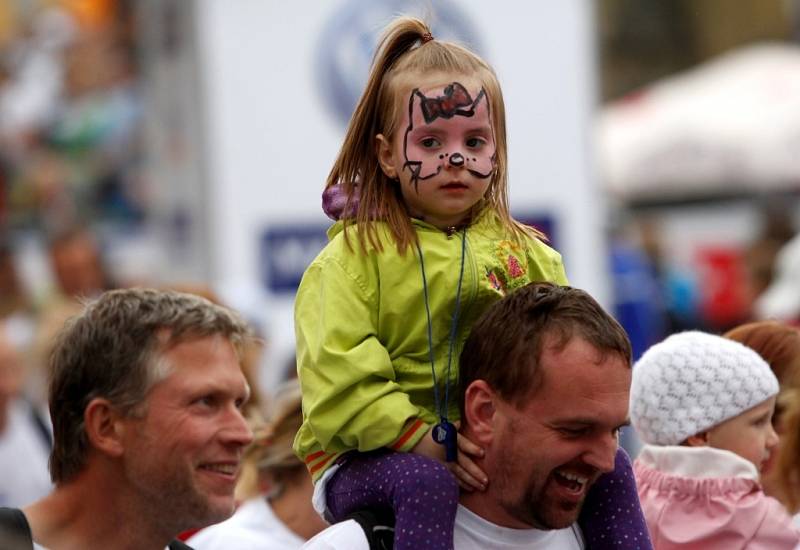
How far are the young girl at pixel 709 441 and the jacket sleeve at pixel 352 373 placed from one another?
83 centimetres

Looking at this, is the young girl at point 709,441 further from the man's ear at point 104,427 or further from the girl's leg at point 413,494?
the man's ear at point 104,427

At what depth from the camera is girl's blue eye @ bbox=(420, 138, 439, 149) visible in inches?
132

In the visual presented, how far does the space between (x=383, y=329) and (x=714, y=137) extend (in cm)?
1555

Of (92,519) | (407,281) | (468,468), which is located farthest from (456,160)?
(92,519)

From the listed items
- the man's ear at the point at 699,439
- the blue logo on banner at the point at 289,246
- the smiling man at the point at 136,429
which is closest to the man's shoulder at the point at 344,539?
the smiling man at the point at 136,429

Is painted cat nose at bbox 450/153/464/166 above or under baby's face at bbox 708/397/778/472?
above

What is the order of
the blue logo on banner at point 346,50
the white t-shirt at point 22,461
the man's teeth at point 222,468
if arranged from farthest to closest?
the blue logo on banner at point 346,50, the white t-shirt at point 22,461, the man's teeth at point 222,468

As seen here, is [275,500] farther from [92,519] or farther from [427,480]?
[427,480]

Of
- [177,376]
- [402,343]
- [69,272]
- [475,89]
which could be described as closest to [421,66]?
[475,89]

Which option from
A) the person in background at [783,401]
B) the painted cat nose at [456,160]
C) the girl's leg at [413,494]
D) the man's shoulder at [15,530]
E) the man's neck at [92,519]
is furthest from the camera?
the person in background at [783,401]

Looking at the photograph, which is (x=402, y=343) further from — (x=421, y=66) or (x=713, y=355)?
(x=713, y=355)

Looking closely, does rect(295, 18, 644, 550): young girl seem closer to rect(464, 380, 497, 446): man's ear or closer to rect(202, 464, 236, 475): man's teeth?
rect(464, 380, 497, 446): man's ear

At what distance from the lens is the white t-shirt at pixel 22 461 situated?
23.3 feet

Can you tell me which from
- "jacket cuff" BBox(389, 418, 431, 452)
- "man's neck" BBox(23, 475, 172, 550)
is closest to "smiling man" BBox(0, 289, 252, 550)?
A: "man's neck" BBox(23, 475, 172, 550)
